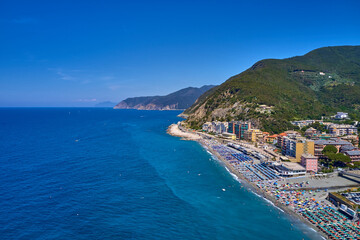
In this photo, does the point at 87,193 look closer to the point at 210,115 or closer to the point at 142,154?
the point at 142,154

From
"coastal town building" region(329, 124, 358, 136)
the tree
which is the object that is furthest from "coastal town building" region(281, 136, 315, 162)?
"coastal town building" region(329, 124, 358, 136)

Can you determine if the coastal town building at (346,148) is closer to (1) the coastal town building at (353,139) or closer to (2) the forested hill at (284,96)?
(1) the coastal town building at (353,139)

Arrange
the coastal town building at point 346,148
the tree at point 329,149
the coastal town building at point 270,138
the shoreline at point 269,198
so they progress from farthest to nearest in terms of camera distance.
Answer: the coastal town building at point 270,138 < the coastal town building at point 346,148 < the tree at point 329,149 < the shoreline at point 269,198

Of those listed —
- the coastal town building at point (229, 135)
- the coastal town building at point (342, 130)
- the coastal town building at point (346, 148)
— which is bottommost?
the coastal town building at point (229, 135)

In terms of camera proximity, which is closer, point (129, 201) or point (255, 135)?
point (129, 201)

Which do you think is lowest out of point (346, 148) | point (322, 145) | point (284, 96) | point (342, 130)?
point (346, 148)

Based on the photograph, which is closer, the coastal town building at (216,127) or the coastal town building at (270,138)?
the coastal town building at (270,138)

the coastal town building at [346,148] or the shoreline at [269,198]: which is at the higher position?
the coastal town building at [346,148]

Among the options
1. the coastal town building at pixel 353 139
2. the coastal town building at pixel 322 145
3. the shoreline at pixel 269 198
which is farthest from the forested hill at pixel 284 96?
the shoreline at pixel 269 198

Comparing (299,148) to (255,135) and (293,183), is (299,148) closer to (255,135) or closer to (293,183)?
(293,183)

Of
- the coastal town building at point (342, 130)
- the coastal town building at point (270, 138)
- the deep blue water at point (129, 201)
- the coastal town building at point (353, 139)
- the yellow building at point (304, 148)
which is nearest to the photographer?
the deep blue water at point (129, 201)

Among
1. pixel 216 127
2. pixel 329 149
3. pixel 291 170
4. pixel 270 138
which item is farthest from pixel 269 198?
pixel 216 127
